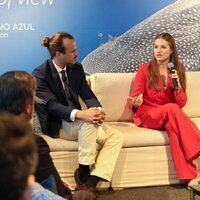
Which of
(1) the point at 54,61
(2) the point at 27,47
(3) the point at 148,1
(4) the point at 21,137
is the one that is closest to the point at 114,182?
(1) the point at 54,61

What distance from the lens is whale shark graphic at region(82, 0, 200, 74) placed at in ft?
12.5

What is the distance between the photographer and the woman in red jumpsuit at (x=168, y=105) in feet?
9.43

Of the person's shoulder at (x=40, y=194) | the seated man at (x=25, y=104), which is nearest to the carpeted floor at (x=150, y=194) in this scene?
the seated man at (x=25, y=104)

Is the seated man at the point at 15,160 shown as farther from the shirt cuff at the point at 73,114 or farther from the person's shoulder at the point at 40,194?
the shirt cuff at the point at 73,114

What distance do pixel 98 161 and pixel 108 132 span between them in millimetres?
227

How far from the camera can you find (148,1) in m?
3.86

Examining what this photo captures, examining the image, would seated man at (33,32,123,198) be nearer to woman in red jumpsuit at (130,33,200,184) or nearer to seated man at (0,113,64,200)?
woman in red jumpsuit at (130,33,200,184)

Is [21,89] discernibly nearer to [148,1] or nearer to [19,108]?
[19,108]

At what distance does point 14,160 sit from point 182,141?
2.31 m

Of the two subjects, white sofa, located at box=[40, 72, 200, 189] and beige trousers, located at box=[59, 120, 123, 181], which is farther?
white sofa, located at box=[40, 72, 200, 189]

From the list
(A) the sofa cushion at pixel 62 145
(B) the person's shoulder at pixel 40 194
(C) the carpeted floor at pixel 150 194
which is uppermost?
(B) the person's shoulder at pixel 40 194

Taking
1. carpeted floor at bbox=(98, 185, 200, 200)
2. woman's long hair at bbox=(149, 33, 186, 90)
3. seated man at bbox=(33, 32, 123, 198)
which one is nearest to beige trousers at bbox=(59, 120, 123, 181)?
seated man at bbox=(33, 32, 123, 198)

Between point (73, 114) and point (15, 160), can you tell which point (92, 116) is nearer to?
point (73, 114)

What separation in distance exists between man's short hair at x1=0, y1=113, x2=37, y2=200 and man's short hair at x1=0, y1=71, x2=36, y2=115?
0.70 m
